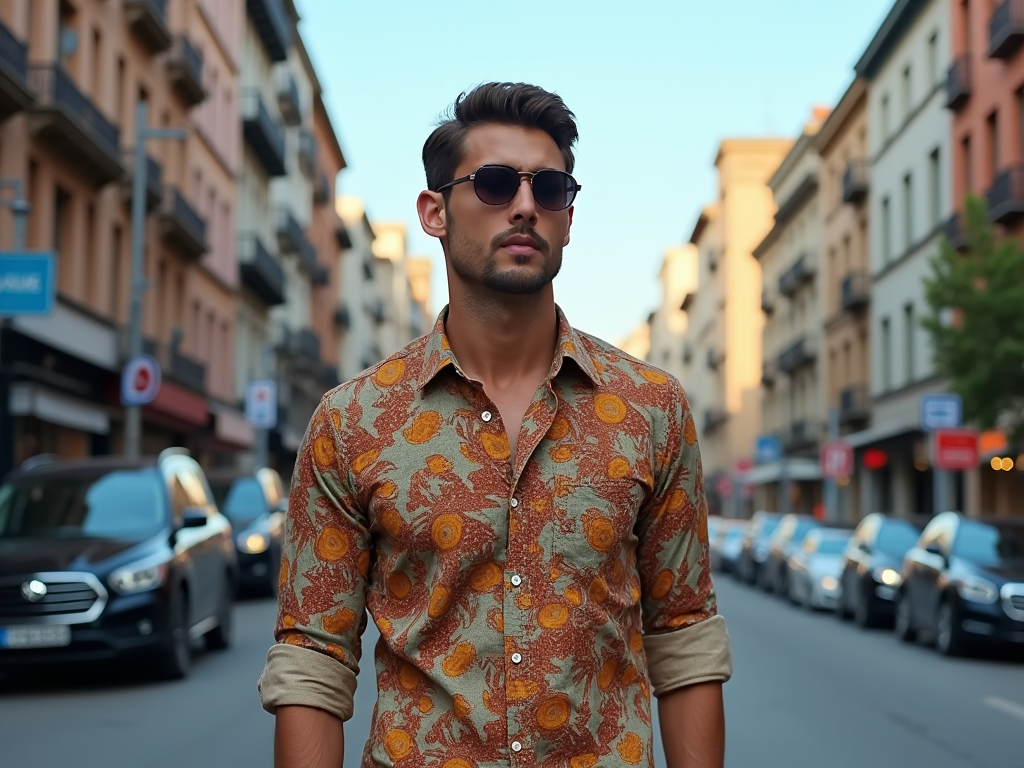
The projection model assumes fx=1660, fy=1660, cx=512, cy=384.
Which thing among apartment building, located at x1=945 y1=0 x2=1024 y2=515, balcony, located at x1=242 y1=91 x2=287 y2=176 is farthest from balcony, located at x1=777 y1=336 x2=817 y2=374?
apartment building, located at x1=945 y1=0 x2=1024 y2=515

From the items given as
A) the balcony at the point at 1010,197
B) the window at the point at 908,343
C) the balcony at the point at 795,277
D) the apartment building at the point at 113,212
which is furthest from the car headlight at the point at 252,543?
the balcony at the point at 795,277

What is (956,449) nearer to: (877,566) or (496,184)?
(877,566)

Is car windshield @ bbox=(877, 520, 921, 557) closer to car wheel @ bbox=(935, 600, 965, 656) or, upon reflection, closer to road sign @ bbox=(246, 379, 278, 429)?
car wheel @ bbox=(935, 600, 965, 656)

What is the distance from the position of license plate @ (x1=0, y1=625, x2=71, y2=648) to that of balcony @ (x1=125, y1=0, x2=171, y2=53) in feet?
79.6

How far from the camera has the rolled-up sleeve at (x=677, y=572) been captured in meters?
2.92

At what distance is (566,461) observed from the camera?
2809 mm

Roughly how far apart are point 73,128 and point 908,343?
2695 centimetres

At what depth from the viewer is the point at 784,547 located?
1233 inches

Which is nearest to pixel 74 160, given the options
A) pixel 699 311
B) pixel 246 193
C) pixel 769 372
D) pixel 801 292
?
pixel 246 193

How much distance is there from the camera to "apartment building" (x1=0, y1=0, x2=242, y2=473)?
1074 inches

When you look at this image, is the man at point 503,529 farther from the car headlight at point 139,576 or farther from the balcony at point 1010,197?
the balcony at point 1010,197

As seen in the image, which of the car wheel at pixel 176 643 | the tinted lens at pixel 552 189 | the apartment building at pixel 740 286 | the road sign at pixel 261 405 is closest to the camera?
the tinted lens at pixel 552 189

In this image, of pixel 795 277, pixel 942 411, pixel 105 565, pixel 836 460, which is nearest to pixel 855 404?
pixel 836 460

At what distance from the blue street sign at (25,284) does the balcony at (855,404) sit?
1460 inches
